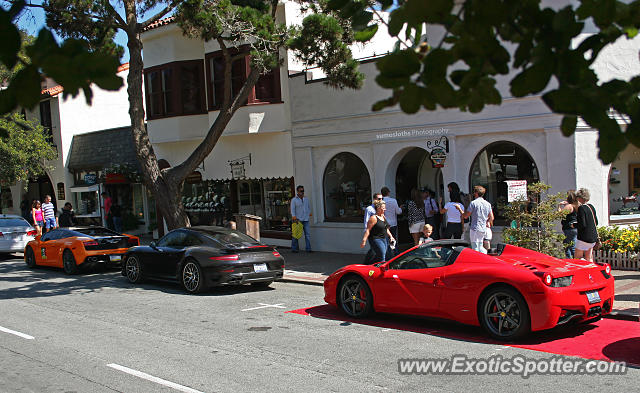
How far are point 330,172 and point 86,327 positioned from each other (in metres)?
9.19

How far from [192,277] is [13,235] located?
1073cm

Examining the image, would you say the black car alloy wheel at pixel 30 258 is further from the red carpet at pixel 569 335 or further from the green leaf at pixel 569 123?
the green leaf at pixel 569 123

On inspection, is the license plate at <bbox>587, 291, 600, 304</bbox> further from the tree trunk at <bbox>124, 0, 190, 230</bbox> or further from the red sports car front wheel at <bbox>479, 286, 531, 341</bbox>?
the tree trunk at <bbox>124, 0, 190, 230</bbox>

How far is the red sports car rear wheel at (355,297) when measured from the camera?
967 centimetres

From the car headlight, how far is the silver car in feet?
59.2

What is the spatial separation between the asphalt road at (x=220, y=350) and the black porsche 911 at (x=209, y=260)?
409 mm

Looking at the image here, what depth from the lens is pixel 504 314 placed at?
7.97 m

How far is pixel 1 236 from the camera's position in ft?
66.4

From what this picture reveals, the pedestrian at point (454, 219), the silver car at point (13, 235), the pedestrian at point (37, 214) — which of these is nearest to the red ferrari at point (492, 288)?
the pedestrian at point (454, 219)

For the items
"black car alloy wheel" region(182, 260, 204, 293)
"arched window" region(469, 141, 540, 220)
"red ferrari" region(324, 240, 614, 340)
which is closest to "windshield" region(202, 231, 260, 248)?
"black car alloy wheel" region(182, 260, 204, 293)

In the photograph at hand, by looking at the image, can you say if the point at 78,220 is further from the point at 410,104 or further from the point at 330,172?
the point at 410,104

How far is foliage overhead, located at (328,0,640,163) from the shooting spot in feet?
9.01

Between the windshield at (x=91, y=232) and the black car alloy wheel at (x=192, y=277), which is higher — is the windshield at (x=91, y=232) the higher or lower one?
the higher one

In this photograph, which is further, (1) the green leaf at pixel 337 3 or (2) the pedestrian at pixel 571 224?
(2) the pedestrian at pixel 571 224
